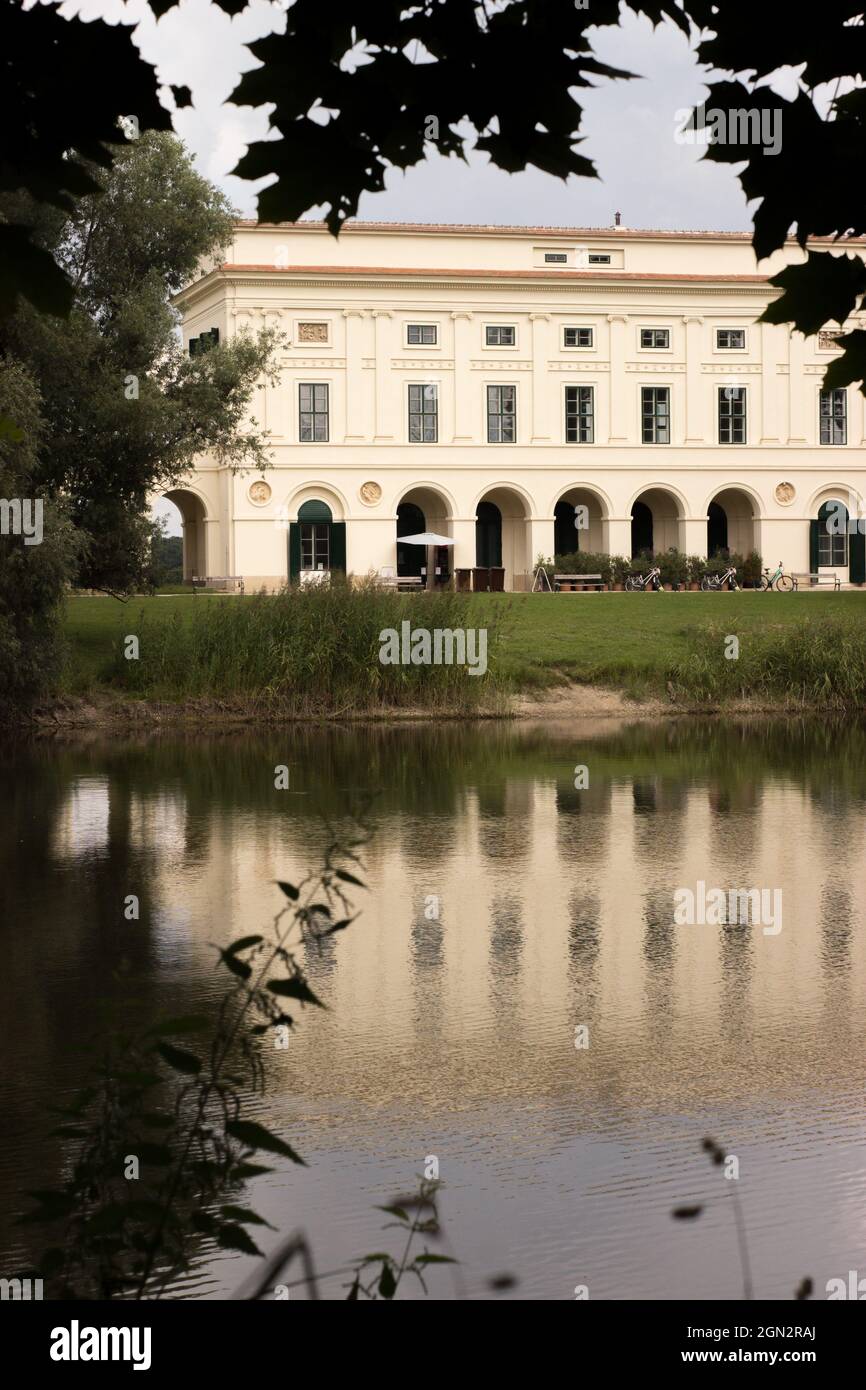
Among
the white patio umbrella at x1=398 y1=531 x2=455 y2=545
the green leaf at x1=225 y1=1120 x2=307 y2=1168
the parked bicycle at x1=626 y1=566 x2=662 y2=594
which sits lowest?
the green leaf at x1=225 y1=1120 x2=307 y2=1168

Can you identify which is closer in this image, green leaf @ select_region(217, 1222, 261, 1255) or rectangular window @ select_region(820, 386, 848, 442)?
green leaf @ select_region(217, 1222, 261, 1255)

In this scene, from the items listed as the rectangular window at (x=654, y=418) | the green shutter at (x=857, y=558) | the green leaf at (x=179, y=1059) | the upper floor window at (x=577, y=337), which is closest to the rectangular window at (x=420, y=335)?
the upper floor window at (x=577, y=337)

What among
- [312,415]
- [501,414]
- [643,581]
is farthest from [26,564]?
[501,414]

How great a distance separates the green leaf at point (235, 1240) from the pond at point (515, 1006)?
0.70 metres

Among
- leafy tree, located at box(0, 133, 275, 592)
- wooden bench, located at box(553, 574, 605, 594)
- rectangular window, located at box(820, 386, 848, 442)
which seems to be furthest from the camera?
rectangular window, located at box(820, 386, 848, 442)

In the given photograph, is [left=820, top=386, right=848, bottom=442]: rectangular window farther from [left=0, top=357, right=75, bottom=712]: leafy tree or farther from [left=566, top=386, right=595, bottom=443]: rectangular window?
[left=0, top=357, right=75, bottom=712]: leafy tree

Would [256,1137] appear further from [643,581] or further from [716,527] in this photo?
[716,527]

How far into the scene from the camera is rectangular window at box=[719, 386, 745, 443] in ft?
217

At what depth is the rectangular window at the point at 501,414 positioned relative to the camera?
6412cm

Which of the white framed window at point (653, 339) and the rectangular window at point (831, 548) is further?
the rectangular window at point (831, 548)

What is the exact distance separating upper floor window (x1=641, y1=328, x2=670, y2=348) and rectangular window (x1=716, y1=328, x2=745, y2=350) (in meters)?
2.12

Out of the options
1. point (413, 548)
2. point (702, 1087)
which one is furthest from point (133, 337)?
point (413, 548)

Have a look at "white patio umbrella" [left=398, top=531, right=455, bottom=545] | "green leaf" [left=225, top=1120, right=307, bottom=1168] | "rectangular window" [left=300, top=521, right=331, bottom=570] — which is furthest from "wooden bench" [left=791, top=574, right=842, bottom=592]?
"green leaf" [left=225, top=1120, right=307, bottom=1168]

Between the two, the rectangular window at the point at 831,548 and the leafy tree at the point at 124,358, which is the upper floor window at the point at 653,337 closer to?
the rectangular window at the point at 831,548
